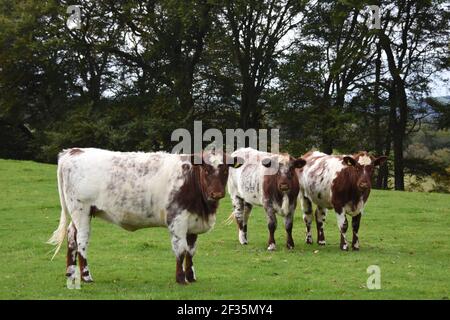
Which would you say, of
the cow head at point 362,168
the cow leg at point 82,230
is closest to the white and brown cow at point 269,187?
the cow head at point 362,168

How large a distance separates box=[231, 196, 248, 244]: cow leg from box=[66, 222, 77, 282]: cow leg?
6.25 m

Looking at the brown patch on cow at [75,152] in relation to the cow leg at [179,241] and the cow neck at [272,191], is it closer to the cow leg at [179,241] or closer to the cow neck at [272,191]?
the cow leg at [179,241]

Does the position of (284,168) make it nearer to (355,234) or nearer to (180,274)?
(355,234)

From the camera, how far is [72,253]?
11.9 m

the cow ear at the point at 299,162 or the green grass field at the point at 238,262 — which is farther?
the cow ear at the point at 299,162

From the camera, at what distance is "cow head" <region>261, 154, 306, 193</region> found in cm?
1570

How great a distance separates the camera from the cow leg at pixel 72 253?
1180cm

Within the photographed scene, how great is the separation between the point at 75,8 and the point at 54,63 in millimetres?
4476

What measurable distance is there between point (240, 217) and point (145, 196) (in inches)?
248

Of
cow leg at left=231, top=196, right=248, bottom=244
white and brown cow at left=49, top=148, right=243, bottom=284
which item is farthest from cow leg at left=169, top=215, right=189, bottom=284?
cow leg at left=231, top=196, right=248, bottom=244

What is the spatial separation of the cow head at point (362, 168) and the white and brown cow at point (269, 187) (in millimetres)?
1299

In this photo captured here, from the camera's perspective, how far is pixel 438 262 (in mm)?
14750

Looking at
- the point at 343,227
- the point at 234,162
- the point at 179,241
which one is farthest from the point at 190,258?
the point at 343,227
